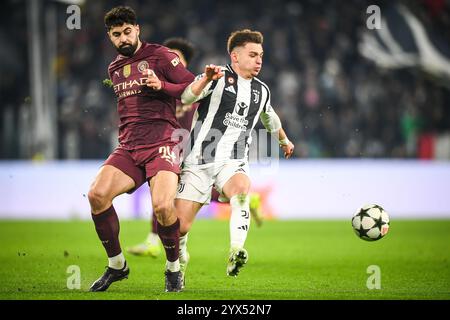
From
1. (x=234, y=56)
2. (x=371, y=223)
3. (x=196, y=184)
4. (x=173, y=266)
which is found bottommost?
(x=173, y=266)

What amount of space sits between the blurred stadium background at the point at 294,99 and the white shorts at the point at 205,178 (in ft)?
24.9

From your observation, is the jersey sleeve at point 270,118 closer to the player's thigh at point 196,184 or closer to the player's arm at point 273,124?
the player's arm at point 273,124

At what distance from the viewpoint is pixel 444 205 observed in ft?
49.2

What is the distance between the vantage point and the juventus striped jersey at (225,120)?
696 centimetres

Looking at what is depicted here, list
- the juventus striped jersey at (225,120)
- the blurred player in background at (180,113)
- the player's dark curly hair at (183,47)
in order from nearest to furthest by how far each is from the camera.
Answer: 1. the juventus striped jersey at (225,120)
2. the blurred player in background at (180,113)
3. the player's dark curly hair at (183,47)

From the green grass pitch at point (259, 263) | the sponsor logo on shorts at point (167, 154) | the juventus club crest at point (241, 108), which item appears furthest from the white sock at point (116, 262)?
the juventus club crest at point (241, 108)

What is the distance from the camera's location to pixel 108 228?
6.49 m

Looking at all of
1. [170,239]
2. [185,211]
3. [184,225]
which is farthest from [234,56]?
[170,239]

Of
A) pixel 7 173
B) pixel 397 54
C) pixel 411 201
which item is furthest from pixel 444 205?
pixel 7 173

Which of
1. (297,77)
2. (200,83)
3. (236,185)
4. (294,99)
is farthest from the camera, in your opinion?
(297,77)

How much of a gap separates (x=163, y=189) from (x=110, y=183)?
42cm

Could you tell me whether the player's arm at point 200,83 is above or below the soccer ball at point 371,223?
above

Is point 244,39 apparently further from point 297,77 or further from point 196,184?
point 297,77

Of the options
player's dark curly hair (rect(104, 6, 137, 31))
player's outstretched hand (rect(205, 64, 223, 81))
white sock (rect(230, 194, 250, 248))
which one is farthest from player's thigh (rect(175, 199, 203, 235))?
player's dark curly hair (rect(104, 6, 137, 31))
